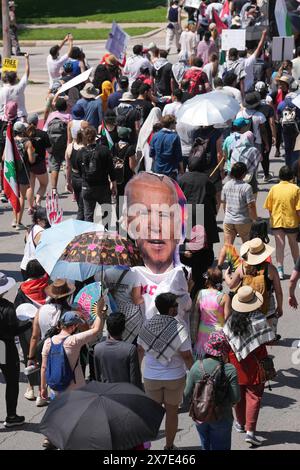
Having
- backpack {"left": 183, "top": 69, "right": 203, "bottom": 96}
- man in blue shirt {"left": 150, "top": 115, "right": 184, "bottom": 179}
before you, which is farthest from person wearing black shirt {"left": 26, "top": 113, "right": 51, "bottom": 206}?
backpack {"left": 183, "top": 69, "right": 203, "bottom": 96}

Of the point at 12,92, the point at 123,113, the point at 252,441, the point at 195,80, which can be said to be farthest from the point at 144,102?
the point at 252,441

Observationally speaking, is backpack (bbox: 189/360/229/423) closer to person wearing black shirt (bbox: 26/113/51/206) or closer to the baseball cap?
the baseball cap

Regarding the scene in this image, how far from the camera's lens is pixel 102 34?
3925 centimetres

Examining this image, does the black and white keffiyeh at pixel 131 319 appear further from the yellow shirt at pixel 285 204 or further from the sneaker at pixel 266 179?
the sneaker at pixel 266 179

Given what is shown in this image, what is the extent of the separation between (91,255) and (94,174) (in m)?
4.28

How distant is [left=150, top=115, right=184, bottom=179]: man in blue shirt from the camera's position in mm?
15117

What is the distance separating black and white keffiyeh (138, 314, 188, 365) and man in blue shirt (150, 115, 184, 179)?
6.20 metres

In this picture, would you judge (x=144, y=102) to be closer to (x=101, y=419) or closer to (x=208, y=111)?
(x=208, y=111)

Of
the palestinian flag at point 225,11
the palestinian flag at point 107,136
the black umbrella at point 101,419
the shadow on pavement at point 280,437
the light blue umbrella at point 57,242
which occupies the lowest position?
the palestinian flag at point 225,11

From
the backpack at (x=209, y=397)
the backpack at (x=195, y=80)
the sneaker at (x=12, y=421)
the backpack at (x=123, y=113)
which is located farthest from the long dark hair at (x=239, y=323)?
the backpack at (x=195, y=80)


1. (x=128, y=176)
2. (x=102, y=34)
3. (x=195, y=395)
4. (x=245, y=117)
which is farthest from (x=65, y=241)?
(x=102, y=34)

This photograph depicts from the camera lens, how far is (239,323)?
955 centimetres

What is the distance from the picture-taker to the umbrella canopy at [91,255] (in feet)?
33.2

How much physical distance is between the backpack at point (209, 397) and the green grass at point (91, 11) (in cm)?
3514
